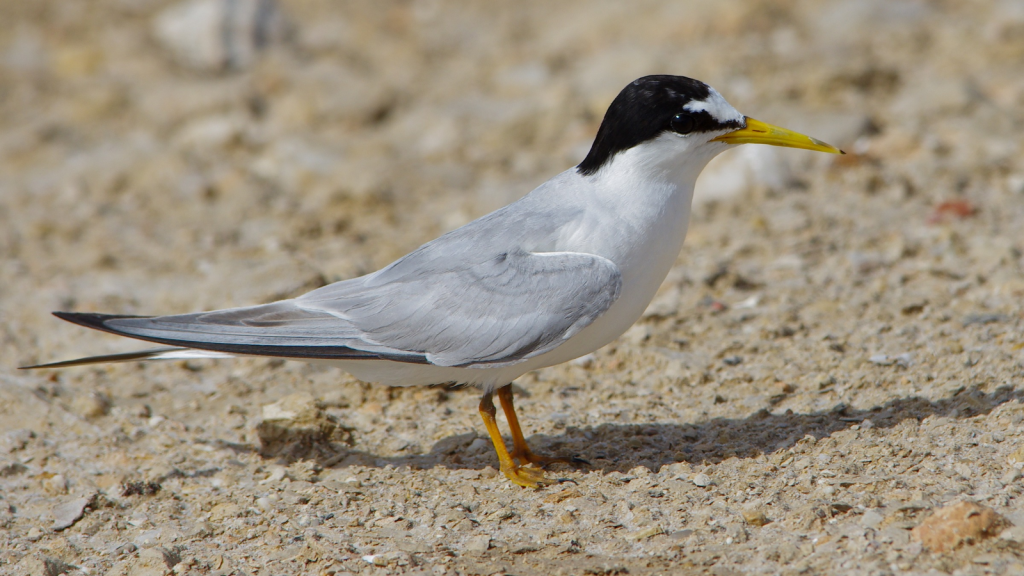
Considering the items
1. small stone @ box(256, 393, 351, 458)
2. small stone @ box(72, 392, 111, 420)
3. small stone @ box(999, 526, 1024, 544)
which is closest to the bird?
small stone @ box(256, 393, 351, 458)

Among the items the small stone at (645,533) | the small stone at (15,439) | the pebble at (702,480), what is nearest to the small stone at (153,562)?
the small stone at (15,439)

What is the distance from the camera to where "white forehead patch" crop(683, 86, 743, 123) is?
12.4ft

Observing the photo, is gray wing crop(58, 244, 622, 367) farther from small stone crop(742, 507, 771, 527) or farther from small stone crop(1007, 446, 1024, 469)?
small stone crop(1007, 446, 1024, 469)

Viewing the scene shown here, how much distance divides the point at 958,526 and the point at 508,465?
5.14ft

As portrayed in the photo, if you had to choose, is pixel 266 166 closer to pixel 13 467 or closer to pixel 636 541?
pixel 13 467

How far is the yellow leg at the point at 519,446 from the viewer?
3.94 m

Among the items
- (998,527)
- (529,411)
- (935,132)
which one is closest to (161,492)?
(529,411)

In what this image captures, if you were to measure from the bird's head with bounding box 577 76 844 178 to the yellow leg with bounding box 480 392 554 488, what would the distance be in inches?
41.9

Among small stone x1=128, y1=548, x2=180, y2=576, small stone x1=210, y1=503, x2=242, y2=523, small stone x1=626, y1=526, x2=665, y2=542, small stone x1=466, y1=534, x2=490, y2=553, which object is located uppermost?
small stone x1=210, y1=503, x2=242, y2=523

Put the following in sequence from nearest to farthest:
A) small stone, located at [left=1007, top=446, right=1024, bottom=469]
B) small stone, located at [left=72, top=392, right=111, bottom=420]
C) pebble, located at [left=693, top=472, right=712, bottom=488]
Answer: small stone, located at [left=1007, top=446, right=1024, bottom=469] < pebble, located at [left=693, top=472, right=712, bottom=488] < small stone, located at [left=72, top=392, right=111, bottom=420]

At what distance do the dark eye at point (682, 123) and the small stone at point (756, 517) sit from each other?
140 cm

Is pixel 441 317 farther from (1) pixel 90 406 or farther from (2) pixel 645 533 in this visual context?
(1) pixel 90 406

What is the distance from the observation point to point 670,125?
3779 mm

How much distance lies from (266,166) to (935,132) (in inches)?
182
